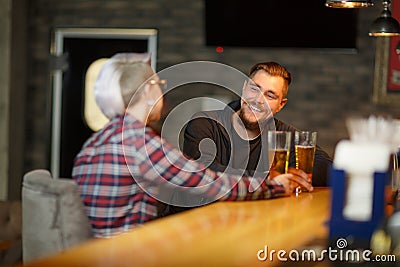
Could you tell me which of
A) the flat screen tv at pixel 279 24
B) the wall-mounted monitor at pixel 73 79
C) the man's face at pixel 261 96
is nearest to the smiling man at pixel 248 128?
the man's face at pixel 261 96

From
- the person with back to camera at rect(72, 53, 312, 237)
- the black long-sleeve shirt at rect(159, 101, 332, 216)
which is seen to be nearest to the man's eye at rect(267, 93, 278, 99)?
the black long-sleeve shirt at rect(159, 101, 332, 216)

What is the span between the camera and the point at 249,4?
647 centimetres

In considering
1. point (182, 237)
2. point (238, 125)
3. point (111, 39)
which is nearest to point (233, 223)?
point (182, 237)

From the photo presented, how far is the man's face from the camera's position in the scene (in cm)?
360

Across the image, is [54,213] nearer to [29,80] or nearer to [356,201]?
[356,201]

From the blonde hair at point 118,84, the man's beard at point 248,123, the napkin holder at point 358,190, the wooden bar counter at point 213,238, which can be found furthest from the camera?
the man's beard at point 248,123

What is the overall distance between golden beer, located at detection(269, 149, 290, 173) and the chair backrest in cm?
80

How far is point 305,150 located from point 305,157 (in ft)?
0.09

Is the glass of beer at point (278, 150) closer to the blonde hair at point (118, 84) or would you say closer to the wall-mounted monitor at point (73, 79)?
the blonde hair at point (118, 84)

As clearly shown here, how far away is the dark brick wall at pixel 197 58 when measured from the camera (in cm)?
642

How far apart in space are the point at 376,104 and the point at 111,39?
2326 mm

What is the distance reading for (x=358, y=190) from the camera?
1943mm

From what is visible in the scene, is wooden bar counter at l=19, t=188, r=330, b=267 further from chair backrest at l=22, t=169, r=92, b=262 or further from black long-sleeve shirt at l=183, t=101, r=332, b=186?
→ black long-sleeve shirt at l=183, t=101, r=332, b=186

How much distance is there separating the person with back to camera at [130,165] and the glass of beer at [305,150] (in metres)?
0.41
